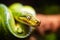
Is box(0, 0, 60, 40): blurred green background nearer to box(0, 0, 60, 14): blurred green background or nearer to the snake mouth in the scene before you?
box(0, 0, 60, 14): blurred green background

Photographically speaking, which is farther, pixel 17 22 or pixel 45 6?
pixel 45 6

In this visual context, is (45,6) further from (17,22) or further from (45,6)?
(17,22)

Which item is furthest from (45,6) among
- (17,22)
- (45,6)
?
(17,22)

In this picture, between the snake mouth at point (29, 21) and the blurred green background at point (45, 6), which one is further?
the blurred green background at point (45, 6)

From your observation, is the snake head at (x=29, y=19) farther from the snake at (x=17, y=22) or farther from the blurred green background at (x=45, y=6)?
the blurred green background at (x=45, y=6)

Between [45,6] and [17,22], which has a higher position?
[17,22]

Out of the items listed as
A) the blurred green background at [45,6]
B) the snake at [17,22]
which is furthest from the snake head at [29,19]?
the blurred green background at [45,6]

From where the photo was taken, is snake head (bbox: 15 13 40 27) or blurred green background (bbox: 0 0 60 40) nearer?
snake head (bbox: 15 13 40 27)

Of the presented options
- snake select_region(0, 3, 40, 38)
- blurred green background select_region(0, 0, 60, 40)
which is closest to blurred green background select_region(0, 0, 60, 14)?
blurred green background select_region(0, 0, 60, 40)

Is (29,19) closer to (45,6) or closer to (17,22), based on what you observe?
(17,22)
